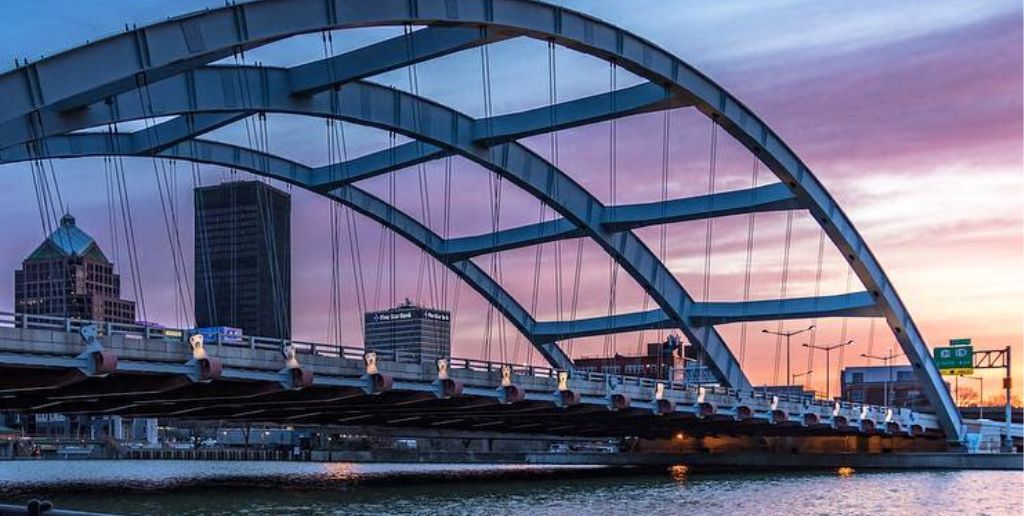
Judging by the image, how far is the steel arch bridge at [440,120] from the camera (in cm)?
3775

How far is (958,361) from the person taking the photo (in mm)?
109062

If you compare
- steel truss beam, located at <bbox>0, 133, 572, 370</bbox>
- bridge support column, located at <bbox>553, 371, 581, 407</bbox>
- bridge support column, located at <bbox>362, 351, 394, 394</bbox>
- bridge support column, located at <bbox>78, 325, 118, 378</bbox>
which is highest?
steel truss beam, located at <bbox>0, 133, 572, 370</bbox>

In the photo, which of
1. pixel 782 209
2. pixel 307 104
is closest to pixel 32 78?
pixel 307 104

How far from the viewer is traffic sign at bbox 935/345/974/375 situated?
10862 cm

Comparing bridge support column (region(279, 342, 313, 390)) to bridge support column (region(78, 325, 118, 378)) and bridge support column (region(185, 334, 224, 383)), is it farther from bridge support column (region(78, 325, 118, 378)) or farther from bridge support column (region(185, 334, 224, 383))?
bridge support column (region(78, 325, 118, 378))

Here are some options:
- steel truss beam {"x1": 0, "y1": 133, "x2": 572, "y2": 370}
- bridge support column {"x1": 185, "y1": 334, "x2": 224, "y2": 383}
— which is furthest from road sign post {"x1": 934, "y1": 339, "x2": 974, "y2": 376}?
bridge support column {"x1": 185, "y1": 334, "x2": 224, "y2": 383}

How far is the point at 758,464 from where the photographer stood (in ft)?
309

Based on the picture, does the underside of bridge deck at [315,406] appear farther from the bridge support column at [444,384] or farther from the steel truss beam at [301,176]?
the steel truss beam at [301,176]

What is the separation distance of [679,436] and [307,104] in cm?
6021

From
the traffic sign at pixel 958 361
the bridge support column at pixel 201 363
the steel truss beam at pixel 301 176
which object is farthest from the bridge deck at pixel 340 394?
the traffic sign at pixel 958 361

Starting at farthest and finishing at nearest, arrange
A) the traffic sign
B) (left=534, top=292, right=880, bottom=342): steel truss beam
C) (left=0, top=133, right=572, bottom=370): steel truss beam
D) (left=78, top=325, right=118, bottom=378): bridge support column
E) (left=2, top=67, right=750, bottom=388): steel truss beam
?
the traffic sign, (left=534, top=292, right=880, bottom=342): steel truss beam, (left=0, top=133, right=572, bottom=370): steel truss beam, (left=2, top=67, right=750, bottom=388): steel truss beam, (left=78, top=325, right=118, bottom=378): bridge support column

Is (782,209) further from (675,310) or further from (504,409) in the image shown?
(504,409)

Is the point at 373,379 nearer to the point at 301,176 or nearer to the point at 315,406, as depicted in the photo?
the point at 315,406

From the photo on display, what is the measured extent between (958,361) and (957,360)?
0.66ft
